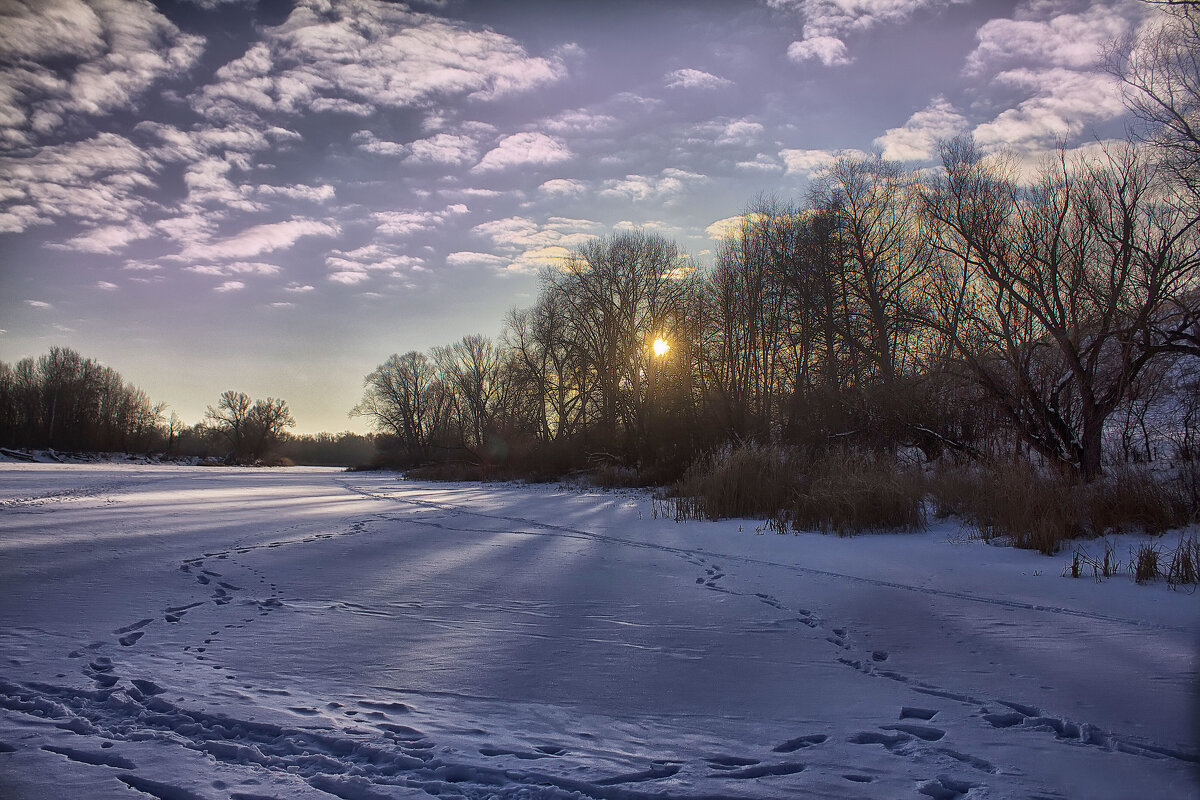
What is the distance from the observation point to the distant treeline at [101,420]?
54500 millimetres

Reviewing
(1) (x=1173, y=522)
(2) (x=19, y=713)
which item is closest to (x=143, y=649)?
(2) (x=19, y=713)

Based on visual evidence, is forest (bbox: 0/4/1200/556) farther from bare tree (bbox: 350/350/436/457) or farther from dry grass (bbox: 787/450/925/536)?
bare tree (bbox: 350/350/436/457)

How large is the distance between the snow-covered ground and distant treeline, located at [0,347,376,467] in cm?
6307

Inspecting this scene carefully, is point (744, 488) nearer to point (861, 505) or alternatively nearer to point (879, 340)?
point (861, 505)

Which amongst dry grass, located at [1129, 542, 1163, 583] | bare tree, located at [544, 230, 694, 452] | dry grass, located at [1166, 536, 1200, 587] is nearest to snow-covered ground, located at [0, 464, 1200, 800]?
dry grass, located at [1129, 542, 1163, 583]

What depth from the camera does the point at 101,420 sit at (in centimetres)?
5909

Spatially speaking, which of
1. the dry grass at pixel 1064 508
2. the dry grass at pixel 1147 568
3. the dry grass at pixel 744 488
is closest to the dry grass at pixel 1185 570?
the dry grass at pixel 1147 568

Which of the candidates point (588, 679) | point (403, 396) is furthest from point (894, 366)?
point (403, 396)

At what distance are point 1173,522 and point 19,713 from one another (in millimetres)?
8947

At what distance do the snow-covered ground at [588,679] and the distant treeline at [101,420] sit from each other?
63.1 metres

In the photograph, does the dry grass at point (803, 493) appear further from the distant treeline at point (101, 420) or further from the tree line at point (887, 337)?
the distant treeline at point (101, 420)

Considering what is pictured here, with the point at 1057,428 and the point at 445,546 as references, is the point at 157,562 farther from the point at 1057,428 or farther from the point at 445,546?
the point at 1057,428

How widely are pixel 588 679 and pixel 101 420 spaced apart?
72.0 metres

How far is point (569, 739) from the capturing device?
8.34 ft
